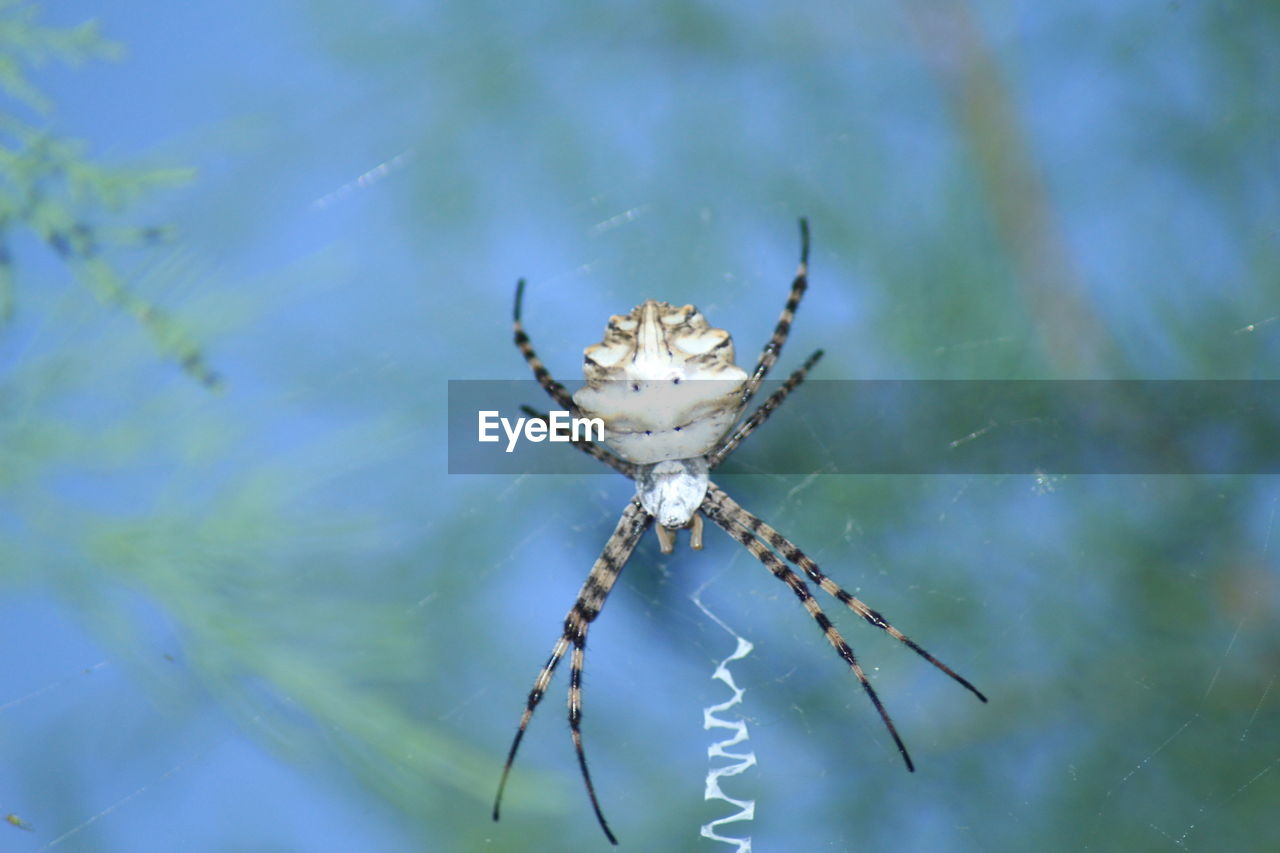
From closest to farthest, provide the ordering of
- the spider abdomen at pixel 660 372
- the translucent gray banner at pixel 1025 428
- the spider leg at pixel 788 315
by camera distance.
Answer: the spider abdomen at pixel 660 372
the translucent gray banner at pixel 1025 428
the spider leg at pixel 788 315

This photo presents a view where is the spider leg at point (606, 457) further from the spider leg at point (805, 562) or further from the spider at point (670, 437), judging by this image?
the spider leg at point (805, 562)

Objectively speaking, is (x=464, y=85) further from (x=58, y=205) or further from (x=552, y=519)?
(x=552, y=519)

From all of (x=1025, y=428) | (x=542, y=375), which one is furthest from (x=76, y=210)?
(x=1025, y=428)

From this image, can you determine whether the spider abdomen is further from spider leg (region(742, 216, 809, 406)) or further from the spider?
spider leg (region(742, 216, 809, 406))

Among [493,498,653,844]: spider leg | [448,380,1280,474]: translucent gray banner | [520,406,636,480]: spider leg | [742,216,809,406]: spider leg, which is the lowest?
[493,498,653,844]: spider leg

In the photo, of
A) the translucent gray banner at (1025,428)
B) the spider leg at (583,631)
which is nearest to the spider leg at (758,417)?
the translucent gray banner at (1025,428)

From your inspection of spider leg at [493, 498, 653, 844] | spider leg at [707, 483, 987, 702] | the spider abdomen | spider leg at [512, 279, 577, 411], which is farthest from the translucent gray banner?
spider leg at [493, 498, 653, 844]

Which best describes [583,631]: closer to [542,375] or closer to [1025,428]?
[542,375]
